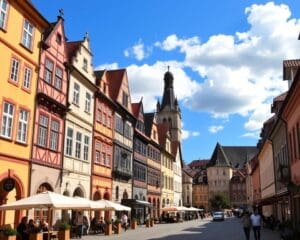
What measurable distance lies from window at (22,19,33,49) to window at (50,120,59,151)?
5630 millimetres

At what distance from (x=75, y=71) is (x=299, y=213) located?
18906mm

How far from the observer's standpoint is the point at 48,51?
29094 mm

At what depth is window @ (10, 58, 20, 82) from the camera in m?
24.3

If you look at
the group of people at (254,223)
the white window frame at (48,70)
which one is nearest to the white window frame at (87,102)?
the white window frame at (48,70)

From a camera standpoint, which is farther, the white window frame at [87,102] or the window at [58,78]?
the white window frame at [87,102]

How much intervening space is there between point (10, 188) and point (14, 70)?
6671mm

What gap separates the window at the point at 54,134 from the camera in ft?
95.7

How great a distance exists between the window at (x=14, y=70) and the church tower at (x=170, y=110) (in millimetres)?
101126

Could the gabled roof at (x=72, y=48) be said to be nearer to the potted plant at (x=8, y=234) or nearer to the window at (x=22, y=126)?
the window at (x=22, y=126)

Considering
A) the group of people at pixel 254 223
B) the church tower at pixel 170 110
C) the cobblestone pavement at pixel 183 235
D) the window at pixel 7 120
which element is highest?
the church tower at pixel 170 110

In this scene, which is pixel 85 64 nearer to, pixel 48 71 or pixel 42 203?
pixel 48 71

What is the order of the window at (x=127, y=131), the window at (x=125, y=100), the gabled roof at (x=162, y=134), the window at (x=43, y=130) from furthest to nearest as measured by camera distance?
the gabled roof at (x=162, y=134), the window at (x=127, y=131), the window at (x=125, y=100), the window at (x=43, y=130)

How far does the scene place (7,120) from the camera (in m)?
23.5

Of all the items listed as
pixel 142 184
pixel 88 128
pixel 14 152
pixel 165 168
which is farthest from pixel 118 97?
pixel 165 168
